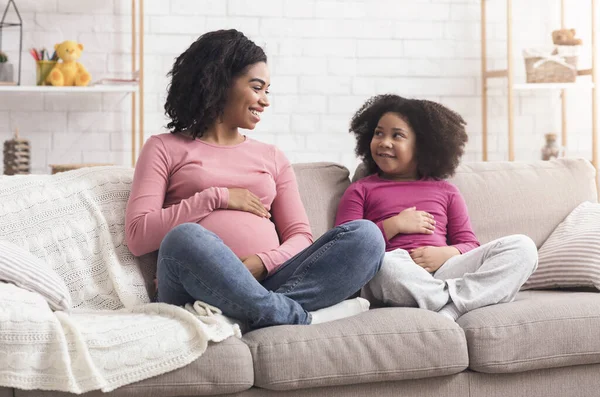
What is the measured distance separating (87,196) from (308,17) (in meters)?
1.87

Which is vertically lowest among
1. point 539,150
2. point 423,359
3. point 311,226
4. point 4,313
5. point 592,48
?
point 423,359

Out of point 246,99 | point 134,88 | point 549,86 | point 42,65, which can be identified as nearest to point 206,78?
point 246,99

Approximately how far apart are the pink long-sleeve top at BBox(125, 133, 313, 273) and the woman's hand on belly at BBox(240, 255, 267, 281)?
1cm

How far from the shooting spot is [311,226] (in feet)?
8.04

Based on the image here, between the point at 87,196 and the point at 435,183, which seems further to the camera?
the point at 435,183

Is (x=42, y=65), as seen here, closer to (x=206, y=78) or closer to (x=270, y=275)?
(x=206, y=78)

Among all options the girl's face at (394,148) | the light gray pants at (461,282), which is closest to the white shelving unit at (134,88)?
the girl's face at (394,148)

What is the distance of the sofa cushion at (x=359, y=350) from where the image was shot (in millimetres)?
1807

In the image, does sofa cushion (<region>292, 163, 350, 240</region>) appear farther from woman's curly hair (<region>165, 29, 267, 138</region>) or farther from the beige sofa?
the beige sofa

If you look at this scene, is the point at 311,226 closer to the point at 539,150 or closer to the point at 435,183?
the point at 435,183

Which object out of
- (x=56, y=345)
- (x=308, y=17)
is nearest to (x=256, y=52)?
(x=56, y=345)

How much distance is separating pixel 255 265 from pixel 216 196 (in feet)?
0.66

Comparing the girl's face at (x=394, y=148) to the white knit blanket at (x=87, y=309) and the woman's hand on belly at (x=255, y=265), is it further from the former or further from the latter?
the white knit blanket at (x=87, y=309)

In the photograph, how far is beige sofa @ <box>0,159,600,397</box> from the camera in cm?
176
